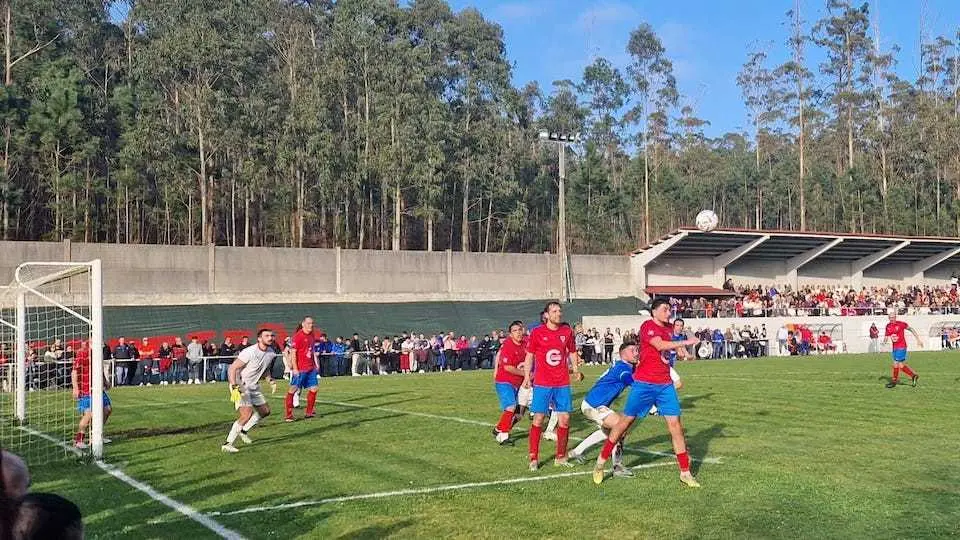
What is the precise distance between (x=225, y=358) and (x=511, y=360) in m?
22.7

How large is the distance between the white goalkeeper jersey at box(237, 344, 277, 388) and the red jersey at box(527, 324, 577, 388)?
4.67 meters

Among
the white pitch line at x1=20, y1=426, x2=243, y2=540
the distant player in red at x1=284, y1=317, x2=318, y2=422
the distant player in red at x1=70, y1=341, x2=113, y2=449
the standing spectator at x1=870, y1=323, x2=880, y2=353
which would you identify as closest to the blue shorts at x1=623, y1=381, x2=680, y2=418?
the white pitch line at x1=20, y1=426, x2=243, y2=540

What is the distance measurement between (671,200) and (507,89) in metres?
16.9

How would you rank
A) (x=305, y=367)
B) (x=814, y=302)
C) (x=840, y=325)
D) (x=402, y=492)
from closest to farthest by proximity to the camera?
(x=402, y=492), (x=305, y=367), (x=840, y=325), (x=814, y=302)

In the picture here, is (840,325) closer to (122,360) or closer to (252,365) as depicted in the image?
(122,360)

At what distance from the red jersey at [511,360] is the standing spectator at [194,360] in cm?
2205

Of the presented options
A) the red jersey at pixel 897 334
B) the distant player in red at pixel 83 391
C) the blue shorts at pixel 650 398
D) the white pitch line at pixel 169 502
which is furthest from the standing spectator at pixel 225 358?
the blue shorts at pixel 650 398

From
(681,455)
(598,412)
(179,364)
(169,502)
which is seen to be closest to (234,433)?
(169,502)

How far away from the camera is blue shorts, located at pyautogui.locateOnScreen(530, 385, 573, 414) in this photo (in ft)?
38.5

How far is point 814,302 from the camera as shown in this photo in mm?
53562

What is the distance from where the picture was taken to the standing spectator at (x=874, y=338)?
149ft

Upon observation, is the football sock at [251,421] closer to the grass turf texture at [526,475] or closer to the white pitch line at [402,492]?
the grass turf texture at [526,475]

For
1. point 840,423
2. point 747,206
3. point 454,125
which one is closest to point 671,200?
point 747,206

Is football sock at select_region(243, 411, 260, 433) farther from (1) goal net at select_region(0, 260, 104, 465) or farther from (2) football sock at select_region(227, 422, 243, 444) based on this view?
(1) goal net at select_region(0, 260, 104, 465)
